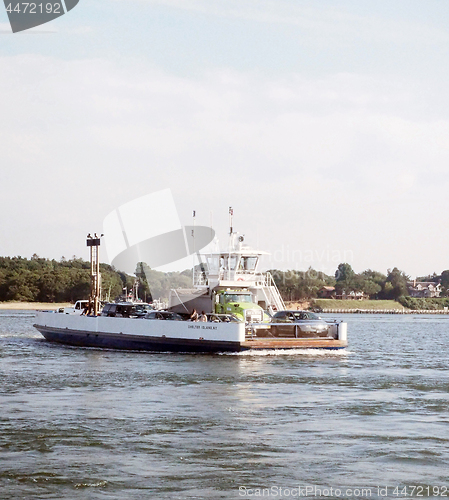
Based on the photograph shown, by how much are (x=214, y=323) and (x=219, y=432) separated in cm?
1925

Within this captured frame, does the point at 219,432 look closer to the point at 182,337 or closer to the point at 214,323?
the point at 214,323

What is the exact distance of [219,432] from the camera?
1858 cm

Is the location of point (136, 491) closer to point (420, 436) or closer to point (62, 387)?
point (420, 436)

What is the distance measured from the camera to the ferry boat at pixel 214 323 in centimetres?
3794

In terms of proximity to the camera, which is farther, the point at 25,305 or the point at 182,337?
Answer: the point at 25,305

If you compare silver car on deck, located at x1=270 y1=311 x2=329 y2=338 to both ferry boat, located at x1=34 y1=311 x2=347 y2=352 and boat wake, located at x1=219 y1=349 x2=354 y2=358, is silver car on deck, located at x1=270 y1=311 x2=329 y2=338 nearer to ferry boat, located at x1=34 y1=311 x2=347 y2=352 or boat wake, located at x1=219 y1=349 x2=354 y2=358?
ferry boat, located at x1=34 y1=311 x2=347 y2=352

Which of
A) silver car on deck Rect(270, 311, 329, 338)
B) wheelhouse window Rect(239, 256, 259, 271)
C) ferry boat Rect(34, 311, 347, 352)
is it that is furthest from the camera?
wheelhouse window Rect(239, 256, 259, 271)

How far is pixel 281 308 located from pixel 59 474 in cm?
3133

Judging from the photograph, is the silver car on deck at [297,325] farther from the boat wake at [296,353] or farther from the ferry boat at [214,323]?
the boat wake at [296,353]

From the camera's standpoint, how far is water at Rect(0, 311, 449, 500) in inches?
553

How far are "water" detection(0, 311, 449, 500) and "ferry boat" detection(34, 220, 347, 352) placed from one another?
4.57 metres

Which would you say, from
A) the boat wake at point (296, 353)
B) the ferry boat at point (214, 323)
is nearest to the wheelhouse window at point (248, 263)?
the ferry boat at point (214, 323)

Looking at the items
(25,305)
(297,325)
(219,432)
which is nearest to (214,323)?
(297,325)

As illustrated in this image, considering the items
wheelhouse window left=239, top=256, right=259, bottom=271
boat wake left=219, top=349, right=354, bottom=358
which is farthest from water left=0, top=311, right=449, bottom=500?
wheelhouse window left=239, top=256, right=259, bottom=271
